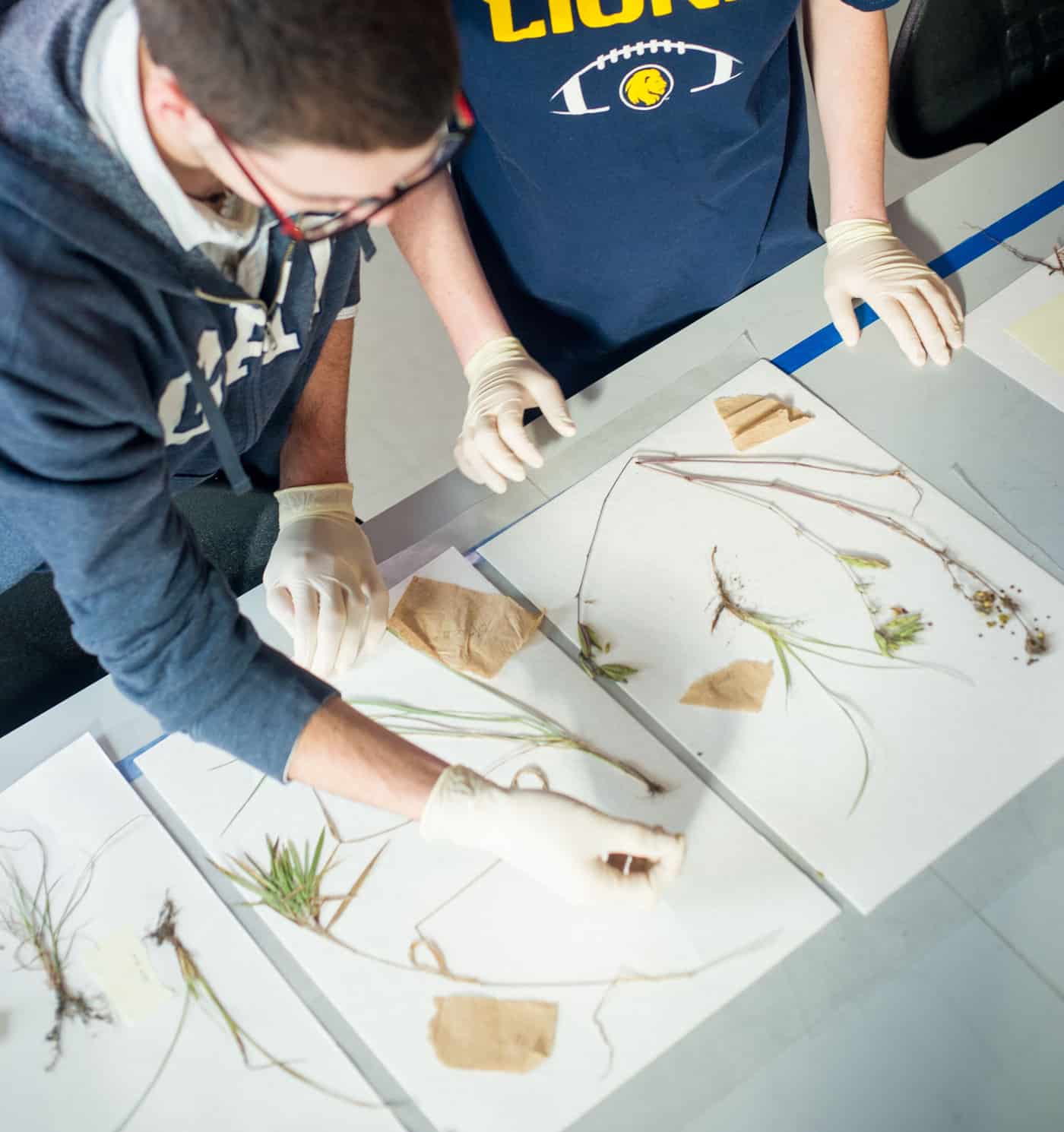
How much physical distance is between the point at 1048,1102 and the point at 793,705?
0.39m

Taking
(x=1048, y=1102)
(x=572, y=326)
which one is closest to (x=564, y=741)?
(x=1048, y=1102)

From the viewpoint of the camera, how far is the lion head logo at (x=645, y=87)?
4.20 ft

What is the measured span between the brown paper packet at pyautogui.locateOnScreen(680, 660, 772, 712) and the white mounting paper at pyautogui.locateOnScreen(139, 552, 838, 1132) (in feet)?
0.23

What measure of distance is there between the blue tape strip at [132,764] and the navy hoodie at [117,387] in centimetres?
14

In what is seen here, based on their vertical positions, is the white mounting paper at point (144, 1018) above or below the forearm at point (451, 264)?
below

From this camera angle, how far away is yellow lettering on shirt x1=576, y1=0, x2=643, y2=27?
1.23m

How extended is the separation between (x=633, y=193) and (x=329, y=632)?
0.72 meters

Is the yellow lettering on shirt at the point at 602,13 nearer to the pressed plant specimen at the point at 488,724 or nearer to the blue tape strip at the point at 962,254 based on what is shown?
the blue tape strip at the point at 962,254

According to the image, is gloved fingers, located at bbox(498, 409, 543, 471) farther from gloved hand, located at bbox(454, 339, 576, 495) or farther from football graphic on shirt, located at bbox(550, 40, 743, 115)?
football graphic on shirt, located at bbox(550, 40, 743, 115)

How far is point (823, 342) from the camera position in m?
1.35

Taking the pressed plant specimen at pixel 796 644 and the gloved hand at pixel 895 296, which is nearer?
the pressed plant specimen at pixel 796 644

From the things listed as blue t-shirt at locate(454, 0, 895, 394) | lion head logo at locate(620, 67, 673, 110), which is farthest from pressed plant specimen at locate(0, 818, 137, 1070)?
lion head logo at locate(620, 67, 673, 110)

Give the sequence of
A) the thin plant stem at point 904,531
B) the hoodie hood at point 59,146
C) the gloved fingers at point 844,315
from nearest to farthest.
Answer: the hoodie hood at point 59,146, the thin plant stem at point 904,531, the gloved fingers at point 844,315

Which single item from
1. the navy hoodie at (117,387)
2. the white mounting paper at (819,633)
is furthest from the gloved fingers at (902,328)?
the navy hoodie at (117,387)
